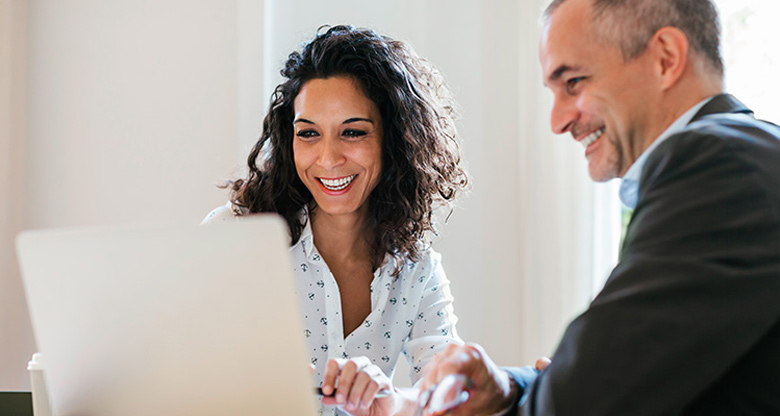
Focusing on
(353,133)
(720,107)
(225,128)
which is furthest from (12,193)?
(720,107)

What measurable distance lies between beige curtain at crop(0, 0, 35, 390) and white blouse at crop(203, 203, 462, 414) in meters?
1.23

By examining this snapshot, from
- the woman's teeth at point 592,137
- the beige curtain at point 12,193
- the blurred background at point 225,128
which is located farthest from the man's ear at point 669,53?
the beige curtain at point 12,193

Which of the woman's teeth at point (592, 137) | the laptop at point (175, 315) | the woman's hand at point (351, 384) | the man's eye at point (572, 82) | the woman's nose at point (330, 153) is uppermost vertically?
the man's eye at point (572, 82)

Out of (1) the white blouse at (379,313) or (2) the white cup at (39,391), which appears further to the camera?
(1) the white blouse at (379,313)

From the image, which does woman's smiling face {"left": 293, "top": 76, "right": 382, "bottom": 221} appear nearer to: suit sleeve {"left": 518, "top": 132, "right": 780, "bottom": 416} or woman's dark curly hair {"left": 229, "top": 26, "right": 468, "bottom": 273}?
woman's dark curly hair {"left": 229, "top": 26, "right": 468, "bottom": 273}

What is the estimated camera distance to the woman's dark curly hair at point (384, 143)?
1998 mm

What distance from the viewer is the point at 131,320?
804 mm

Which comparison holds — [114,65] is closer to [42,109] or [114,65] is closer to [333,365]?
[42,109]

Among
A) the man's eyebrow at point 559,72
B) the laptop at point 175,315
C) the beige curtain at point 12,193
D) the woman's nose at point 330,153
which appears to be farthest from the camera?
the beige curtain at point 12,193

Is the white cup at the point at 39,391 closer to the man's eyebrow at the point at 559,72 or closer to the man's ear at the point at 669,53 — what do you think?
the man's eyebrow at the point at 559,72

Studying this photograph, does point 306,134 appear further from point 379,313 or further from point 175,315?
point 175,315

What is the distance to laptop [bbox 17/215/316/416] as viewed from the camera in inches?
29.8

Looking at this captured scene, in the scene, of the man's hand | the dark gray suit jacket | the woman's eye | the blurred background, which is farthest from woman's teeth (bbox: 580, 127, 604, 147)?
the blurred background

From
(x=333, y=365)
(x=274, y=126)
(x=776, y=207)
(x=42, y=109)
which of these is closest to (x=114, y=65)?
(x=42, y=109)
